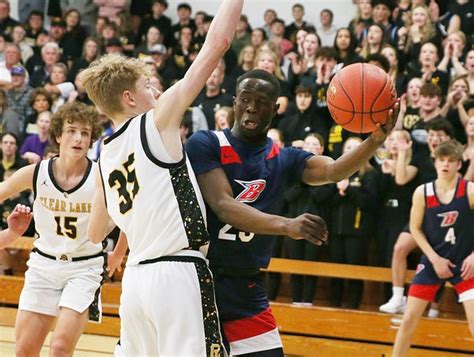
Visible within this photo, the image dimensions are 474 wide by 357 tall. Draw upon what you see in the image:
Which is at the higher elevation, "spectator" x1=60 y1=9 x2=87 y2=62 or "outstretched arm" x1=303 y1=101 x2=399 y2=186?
"spectator" x1=60 y1=9 x2=87 y2=62

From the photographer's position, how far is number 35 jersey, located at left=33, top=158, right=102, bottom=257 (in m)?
5.81

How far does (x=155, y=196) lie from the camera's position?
12.6ft

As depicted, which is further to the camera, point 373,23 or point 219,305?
point 373,23

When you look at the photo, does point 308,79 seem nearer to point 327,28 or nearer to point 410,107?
point 410,107

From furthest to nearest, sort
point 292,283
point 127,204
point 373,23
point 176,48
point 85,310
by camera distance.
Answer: point 176,48 < point 373,23 < point 292,283 < point 85,310 < point 127,204

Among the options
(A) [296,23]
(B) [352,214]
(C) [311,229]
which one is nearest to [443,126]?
(B) [352,214]

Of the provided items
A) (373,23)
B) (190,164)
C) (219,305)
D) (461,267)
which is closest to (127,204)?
(190,164)

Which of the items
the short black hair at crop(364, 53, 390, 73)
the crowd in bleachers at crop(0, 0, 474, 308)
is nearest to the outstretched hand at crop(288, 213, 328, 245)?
the crowd in bleachers at crop(0, 0, 474, 308)

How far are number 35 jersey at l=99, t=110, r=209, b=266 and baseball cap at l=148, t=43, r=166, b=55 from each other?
26.1 feet

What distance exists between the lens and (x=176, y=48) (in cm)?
1196

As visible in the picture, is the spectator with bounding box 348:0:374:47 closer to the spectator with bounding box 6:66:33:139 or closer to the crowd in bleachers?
the crowd in bleachers

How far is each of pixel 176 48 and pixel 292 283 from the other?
4.32 metres

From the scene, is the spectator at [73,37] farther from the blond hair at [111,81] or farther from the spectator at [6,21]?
the blond hair at [111,81]

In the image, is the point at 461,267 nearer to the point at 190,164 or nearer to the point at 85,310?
the point at 85,310
